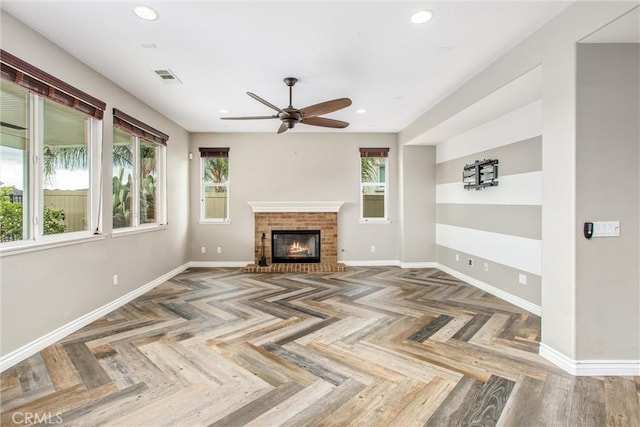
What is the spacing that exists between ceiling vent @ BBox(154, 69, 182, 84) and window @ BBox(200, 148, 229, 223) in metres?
2.63

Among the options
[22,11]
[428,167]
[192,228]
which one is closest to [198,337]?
[22,11]

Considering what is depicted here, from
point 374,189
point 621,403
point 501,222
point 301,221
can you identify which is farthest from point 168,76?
point 621,403

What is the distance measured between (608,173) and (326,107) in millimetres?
2505

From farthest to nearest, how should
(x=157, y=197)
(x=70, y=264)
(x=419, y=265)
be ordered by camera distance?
(x=419, y=265) < (x=157, y=197) < (x=70, y=264)

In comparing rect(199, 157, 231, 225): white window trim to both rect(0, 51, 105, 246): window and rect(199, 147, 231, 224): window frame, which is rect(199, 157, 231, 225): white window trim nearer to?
rect(199, 147, 231, 224): window frame

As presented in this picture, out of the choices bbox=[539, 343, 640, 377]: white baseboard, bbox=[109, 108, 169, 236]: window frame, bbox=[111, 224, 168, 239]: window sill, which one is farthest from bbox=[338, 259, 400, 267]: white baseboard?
bbox=[539, 343, 640, 377]: white baseboard

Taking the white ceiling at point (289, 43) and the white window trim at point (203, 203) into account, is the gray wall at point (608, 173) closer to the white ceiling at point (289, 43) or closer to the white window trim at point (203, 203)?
the white ceiling at point (289, 43)

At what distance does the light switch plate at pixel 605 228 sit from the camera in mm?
2254

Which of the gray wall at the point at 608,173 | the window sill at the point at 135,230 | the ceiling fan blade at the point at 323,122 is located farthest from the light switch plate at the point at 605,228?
the window sill at the point at 135,230

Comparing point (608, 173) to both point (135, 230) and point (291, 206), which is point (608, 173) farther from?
point (135, 230)

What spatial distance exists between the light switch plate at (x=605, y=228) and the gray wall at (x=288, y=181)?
4.09 metres

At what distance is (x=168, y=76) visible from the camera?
11.5 feet

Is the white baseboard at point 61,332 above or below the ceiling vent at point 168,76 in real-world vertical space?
below

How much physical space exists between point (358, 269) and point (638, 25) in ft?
15.7
